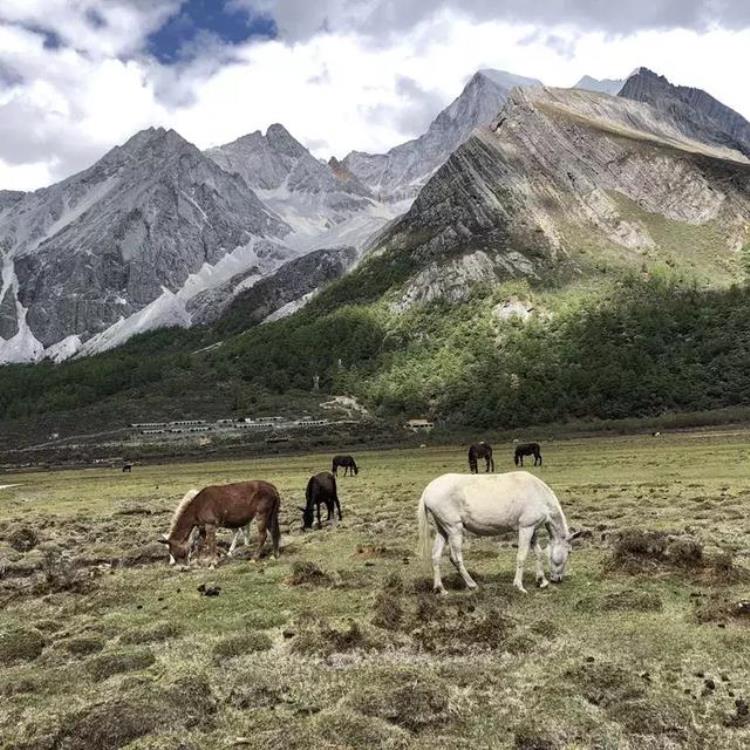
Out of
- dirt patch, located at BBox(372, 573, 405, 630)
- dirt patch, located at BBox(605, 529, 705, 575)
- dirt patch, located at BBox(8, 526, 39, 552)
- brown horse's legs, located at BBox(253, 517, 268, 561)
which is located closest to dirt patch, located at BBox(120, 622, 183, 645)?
dirt patch, located at BBox(372, 573, 405, 630)

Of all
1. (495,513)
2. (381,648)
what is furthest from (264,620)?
(495,513)

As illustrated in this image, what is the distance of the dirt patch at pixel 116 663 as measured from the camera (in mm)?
13734

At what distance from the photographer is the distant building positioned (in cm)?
15796

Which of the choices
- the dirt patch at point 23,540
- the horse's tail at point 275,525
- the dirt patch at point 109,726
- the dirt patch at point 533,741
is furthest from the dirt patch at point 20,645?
the dirt patch at point 23,540

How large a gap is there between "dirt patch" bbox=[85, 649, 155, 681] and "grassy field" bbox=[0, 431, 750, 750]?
62mm

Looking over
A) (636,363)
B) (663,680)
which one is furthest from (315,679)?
(636,363)

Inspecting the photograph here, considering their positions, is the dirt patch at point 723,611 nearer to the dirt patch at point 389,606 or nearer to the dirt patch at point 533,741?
the dirt patch at point 533,741

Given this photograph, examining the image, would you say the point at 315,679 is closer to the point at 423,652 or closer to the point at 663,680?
the point at 423,652

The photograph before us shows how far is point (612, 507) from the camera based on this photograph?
107ft

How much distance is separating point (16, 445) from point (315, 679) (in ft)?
576

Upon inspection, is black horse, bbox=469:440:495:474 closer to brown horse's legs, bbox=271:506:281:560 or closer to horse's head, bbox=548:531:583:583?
brown horse's legs, bbox=271:506:281:560

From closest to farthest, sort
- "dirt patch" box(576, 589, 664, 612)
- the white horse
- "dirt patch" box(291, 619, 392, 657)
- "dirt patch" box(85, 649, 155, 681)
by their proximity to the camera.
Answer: "dirt patch" box(85, 649, 155, 681), "dirt patch" box(291, 619, 392, 657), "dirt patch" box(576, 589, 664, 612), the white horse

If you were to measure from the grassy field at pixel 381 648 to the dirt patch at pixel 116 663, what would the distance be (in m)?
0.06

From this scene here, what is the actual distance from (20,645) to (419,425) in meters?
149
